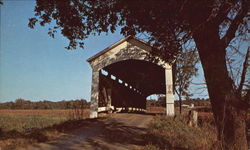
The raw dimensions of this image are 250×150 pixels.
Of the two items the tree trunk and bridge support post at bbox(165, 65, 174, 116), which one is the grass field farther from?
the tree trunk

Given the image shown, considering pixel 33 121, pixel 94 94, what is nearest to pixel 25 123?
pixel 33 121

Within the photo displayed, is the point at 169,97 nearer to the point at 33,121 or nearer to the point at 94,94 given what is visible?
the point at 94,94

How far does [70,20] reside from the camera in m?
6.59

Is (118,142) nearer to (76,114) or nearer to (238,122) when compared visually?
(238,122)

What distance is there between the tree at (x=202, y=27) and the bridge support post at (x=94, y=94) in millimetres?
6815

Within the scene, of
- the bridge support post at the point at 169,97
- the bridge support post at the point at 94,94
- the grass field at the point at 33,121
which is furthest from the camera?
the bridge support post at the point at 94,94

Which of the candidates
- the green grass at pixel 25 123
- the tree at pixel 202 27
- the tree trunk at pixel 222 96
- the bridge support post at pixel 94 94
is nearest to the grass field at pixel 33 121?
the green grass at pixel 25 123

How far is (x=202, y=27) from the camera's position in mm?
4340

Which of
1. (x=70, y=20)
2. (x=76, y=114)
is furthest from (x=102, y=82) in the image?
(x=70, y=20)

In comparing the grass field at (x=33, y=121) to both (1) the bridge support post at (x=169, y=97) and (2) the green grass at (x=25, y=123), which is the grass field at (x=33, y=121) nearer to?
(2) the green grass at (x=25, y=123)

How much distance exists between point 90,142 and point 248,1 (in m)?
5.78

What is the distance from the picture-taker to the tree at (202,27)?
12.7ft

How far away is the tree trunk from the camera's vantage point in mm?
3778

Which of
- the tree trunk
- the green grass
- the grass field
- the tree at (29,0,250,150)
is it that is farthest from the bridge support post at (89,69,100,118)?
the tree trunk
